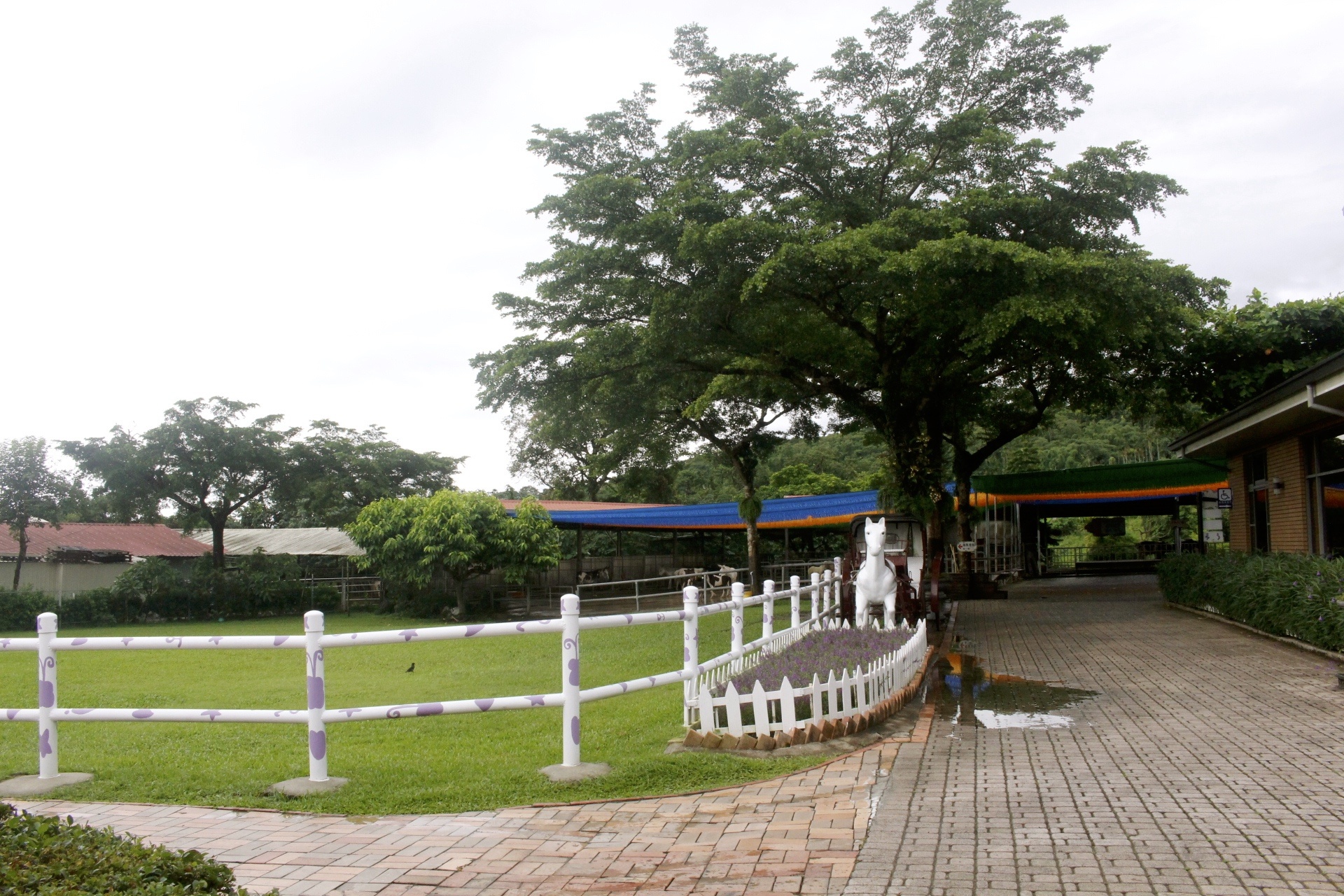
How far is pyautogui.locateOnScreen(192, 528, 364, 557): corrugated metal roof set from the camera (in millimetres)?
32562

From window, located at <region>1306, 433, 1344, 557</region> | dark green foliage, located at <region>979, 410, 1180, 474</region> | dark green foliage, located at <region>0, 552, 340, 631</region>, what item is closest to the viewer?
window, located at <region>1306, 433, 1344, 557</region>

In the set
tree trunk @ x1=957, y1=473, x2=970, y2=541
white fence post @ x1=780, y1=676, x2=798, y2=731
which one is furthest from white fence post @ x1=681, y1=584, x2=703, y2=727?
tree trunk @ x1=957, y1=473, x2=970, y2=541

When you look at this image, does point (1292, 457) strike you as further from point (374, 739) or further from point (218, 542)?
point (218, 542)

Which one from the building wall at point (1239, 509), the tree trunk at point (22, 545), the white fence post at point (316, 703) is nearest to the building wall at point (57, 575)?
the tree trunk at point (22, 545)

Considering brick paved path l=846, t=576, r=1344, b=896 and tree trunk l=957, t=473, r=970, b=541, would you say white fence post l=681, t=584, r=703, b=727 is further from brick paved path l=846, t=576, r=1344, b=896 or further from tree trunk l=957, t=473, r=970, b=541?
tree trunk l=957, t=473, r=970, b=541

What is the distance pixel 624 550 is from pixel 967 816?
106 feet

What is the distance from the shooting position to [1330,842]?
454 cm

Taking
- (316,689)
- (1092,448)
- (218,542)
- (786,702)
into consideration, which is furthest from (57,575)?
(1092,448)

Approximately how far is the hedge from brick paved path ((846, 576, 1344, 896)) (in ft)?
2.39

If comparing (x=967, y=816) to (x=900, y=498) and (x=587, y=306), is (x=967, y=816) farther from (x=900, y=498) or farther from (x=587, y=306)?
(x=587, y=306)

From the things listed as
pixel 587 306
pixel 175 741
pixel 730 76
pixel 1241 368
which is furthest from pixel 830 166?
pixel 175 741

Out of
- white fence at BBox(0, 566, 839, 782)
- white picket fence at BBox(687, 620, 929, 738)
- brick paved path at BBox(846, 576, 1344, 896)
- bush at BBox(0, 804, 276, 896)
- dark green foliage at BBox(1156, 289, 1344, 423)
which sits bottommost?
brick paved path at BBox(846, 576, 1344, 896)

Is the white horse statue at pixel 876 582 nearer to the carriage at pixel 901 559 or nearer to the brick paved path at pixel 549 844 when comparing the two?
the carriage at pixel 901 559

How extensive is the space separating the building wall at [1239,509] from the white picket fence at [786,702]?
14186 millimetres
